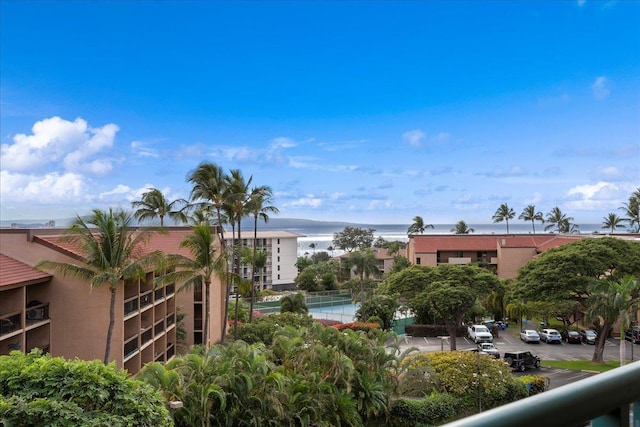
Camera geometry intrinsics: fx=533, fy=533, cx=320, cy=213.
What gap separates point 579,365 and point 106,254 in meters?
26.2

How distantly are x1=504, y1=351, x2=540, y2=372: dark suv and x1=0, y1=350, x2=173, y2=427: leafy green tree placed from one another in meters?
22.9

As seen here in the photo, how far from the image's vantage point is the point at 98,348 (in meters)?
18.9

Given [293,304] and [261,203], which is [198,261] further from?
[293,304]

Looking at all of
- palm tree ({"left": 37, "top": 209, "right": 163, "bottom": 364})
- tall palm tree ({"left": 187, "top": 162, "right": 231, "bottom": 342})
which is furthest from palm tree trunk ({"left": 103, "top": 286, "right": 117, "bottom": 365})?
tall palm tree ({"left": 187, "top": 162, "right": 231, "bottom": 342})

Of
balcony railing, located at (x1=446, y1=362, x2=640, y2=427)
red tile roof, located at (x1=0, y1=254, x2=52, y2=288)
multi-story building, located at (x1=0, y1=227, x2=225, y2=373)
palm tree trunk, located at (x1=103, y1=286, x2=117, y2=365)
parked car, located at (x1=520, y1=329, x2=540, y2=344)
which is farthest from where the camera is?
parked car, located at (x1=520, y1=329, x2=540, y2=344)

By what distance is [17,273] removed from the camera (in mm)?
17125

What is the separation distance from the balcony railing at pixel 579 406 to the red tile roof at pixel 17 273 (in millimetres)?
17477

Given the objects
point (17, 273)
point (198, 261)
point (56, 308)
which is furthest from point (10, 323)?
point (198, 261)

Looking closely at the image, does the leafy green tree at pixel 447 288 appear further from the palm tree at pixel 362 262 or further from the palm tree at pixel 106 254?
the palm tree at pixel 106 254

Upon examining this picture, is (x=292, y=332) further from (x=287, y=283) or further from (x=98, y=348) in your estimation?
(x=287, y=283)

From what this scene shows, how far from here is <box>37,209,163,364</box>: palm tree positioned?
1797 centimetres

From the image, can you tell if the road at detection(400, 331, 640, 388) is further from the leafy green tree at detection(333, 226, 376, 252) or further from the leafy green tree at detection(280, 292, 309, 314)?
the leafy green tree at detection(333, 226, 376, 252)

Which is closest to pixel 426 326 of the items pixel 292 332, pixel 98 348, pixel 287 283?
pixel 292 332

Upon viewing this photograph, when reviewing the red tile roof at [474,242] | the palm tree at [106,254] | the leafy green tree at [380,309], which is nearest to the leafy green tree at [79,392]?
the palm tree at [106,254]
